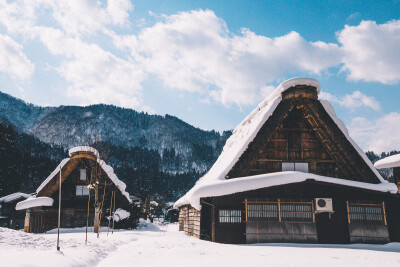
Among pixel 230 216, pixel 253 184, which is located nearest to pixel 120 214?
pixel 230 216

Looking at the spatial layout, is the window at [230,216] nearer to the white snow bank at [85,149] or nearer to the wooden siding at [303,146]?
the wooden siding at [303,146]

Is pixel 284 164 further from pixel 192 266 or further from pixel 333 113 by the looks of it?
pixel 192 266

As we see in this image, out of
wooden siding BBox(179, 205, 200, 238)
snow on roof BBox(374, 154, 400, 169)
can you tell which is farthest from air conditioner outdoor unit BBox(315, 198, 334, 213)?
snow on roof BBox(374, 154, 400, 169)

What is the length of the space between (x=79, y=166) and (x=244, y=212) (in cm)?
1701

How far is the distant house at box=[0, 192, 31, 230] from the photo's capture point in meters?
32.7

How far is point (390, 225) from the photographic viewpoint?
1376 cm

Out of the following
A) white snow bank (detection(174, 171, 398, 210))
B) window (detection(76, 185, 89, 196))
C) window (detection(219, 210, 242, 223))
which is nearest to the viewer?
white snow bank (detection(174, 171, 398, 210))

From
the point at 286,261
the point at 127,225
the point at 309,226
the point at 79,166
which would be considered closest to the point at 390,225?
the point at 309,226

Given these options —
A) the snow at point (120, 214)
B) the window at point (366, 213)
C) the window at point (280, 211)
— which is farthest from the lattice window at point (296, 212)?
the snow at point (120, 214)

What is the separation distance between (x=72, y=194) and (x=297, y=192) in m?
19.3

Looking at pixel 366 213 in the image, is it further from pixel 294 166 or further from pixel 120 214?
pixel 120 214

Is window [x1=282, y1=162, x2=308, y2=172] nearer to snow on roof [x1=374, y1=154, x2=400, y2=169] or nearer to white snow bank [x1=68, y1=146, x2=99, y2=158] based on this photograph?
snow on roof [x1=374, y1=154, x2=400, y2=169]

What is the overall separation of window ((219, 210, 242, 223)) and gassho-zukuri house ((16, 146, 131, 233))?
12.0 m

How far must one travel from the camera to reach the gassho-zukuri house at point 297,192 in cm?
1321
